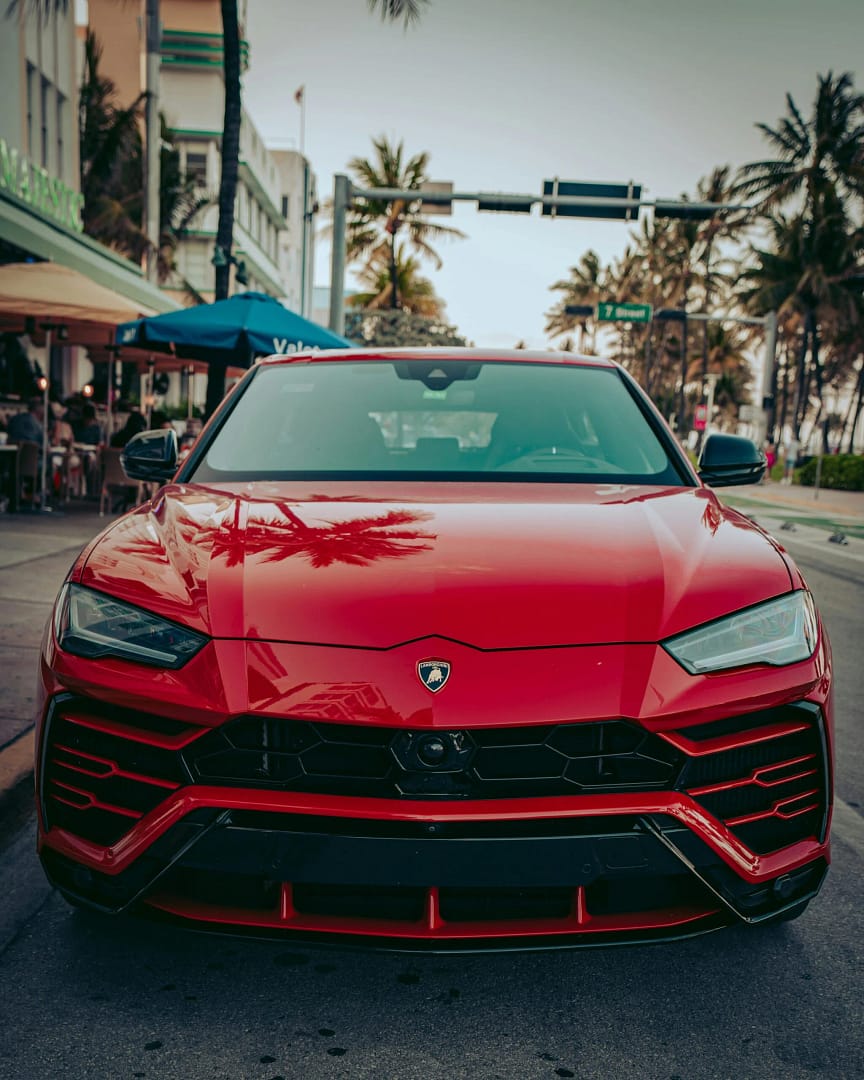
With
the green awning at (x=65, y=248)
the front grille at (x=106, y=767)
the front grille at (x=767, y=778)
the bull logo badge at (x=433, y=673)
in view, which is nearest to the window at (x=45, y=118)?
the green awning at (x=65, y=248)

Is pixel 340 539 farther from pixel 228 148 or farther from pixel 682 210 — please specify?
pixel 682 210

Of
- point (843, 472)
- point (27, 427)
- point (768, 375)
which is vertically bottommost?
point (843, 472)

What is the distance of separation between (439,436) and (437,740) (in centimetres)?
182

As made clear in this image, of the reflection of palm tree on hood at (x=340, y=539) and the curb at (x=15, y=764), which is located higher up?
the reflection of palm tree on hood at (x=340, y=539)

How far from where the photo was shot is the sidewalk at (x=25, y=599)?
12.2ft

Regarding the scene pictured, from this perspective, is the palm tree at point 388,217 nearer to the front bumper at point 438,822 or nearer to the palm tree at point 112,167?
the palm tree at point 112,167

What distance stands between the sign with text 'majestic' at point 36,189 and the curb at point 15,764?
11944 millimetres

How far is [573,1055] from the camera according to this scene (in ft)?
6.65

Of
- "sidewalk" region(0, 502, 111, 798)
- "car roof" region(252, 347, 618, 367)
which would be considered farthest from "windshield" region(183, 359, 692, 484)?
"sidewalk" region(0, 502, 111, 798)

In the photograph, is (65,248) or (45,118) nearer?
(65,248)

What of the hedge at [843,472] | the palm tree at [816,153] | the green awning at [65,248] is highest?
the palm tree at [816,153]

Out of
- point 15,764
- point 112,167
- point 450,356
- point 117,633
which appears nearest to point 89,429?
point 15,764

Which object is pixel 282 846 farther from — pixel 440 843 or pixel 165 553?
pixel 165 553

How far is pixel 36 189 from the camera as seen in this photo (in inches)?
614
